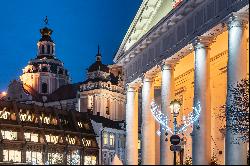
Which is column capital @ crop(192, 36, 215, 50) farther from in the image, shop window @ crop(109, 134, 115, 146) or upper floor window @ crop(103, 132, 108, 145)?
shop window @ crop(109, 134, 115, 146)

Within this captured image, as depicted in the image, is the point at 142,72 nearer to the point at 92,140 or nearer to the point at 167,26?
the point at 167,26

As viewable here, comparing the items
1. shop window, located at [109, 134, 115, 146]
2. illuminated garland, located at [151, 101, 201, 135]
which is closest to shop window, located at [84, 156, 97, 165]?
shop window, located at [109, 134, 115, 146]

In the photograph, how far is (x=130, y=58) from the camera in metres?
65.5

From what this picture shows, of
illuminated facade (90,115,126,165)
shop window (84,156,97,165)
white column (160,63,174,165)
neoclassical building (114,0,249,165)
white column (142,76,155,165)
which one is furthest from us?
illuminated facade (90,115,126,165)

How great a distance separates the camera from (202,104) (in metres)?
43.6

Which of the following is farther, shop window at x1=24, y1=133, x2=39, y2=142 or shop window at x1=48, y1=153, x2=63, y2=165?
shop window at x1=48, y1=153, x2=63, y2=165

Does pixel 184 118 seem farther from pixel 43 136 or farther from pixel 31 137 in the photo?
pixel 43 136

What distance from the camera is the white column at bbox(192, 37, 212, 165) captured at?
43.3 m

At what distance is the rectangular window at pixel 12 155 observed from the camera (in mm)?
103500

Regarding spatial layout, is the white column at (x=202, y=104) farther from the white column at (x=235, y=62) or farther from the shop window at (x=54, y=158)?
the shop window at (x=54, y=158)

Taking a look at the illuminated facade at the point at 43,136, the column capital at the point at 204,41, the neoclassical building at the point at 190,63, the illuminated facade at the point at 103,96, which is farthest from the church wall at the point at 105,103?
the column capital at the point at 204,41

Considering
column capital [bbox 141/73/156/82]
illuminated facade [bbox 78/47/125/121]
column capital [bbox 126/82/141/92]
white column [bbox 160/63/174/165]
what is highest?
illuminated facade [bbox 78/47/125/121]

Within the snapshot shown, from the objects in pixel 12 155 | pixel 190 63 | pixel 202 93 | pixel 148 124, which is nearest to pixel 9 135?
pixel 12 155

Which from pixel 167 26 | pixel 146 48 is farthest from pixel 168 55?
pixel 146 48
